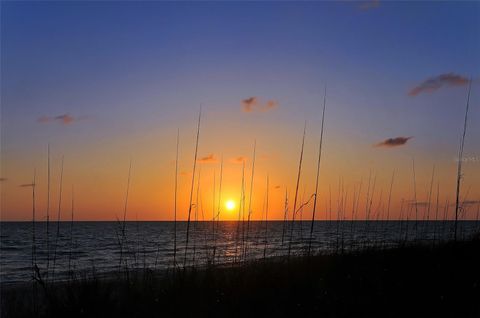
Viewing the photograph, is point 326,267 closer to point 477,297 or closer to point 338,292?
point 338,292

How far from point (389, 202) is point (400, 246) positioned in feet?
15.2

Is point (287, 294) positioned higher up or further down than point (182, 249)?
further down

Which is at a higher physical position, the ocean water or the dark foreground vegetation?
the ocean water

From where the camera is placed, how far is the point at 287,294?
5793 mm

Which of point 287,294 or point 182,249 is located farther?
point 182,249

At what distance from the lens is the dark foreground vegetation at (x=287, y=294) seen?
5.34 meters

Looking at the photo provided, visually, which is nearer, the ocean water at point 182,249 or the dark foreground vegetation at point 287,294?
the dark foreground vegetation at point 287,294

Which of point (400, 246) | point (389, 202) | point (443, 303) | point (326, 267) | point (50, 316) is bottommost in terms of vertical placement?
point (50, 316)

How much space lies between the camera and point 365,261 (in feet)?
25.3

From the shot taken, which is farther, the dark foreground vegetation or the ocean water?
the ocean water

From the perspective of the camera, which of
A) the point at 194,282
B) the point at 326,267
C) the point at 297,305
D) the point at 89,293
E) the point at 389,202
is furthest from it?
the point at 389,202

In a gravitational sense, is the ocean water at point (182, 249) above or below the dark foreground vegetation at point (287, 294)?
above

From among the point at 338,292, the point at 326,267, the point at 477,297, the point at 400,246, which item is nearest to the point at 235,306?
the point at 338,292

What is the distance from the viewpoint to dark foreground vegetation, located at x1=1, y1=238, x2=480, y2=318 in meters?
5.34
